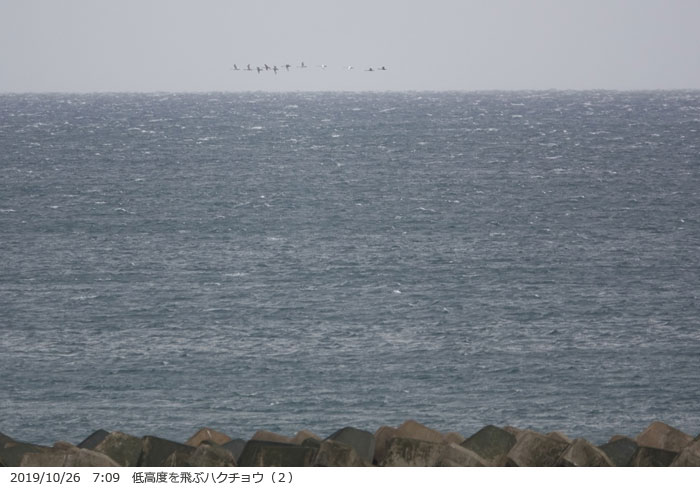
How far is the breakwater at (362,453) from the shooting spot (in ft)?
65.4

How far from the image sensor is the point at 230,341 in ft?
293

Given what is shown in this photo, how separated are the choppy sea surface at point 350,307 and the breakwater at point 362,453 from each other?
45.2 metres

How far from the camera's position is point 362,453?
21.7 m

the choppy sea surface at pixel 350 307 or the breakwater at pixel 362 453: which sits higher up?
the breakwater at pixel 362 453

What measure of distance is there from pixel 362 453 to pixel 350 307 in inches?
2999

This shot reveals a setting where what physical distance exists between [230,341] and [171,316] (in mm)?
8815

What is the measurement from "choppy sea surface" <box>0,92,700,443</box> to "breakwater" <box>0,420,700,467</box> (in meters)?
45.2

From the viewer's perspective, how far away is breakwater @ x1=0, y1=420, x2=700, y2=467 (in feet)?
65.4

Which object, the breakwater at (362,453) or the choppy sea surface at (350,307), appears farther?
the choppy sea surface at (350,307)

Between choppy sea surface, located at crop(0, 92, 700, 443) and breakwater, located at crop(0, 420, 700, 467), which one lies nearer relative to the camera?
breakwater, located at crop(0, 420, 700, 467)

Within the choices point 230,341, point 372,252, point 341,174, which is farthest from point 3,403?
point 341,174

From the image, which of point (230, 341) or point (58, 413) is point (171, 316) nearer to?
point (230, 341)

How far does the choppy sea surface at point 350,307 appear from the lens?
238 feet

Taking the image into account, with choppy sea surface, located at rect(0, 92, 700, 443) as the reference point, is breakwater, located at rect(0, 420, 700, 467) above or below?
above
